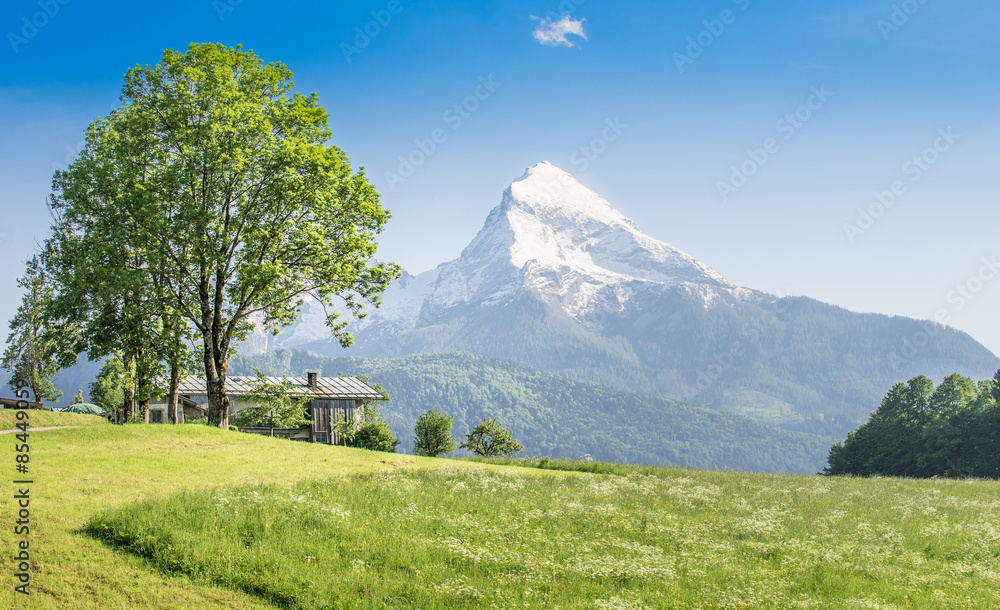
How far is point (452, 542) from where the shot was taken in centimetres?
1569

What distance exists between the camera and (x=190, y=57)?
3134 centimetres

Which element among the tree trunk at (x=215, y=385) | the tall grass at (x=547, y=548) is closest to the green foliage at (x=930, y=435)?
the tall grass at (x=547, y=548)

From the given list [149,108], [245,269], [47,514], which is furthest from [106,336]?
[47,514]

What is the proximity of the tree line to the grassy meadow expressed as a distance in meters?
7.44

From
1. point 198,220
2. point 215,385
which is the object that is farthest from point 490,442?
point 198,220

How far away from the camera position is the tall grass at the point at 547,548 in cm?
1305

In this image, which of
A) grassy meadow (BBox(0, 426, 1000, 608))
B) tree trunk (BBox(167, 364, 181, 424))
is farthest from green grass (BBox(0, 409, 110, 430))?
grassy meadow (BBox(0, 426, 1000, 608))

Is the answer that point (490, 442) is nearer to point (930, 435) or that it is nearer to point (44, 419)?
point (44, 419)

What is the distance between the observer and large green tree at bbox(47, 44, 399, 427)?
98.7 ft

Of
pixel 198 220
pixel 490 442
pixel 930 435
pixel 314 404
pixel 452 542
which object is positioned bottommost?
pixel 930 435

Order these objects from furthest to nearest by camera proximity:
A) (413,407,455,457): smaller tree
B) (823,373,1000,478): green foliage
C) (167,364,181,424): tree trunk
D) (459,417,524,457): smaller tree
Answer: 1. (823,373,1000,478): green foliage
2. (459,417,524,457): smaller tree
3. (413,407,455,457): smaller tree
4. (167,364,181,424): tree trunk

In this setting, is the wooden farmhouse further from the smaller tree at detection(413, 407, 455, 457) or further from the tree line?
the tree line

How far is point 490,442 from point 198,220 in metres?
41.2

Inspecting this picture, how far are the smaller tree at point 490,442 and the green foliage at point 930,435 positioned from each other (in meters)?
35.7
